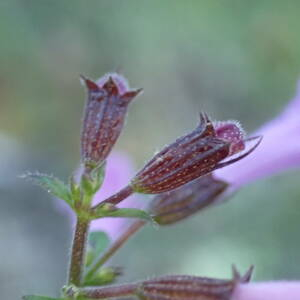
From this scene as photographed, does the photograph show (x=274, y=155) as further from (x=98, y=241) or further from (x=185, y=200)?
(x=98, y=241)

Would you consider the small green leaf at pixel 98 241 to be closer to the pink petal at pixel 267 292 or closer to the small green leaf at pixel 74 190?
the small green leaf at pixel 74 190

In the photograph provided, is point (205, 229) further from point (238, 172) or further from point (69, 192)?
point (69, 192)

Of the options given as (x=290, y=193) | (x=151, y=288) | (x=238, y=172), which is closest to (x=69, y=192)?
(x=151, y=288)

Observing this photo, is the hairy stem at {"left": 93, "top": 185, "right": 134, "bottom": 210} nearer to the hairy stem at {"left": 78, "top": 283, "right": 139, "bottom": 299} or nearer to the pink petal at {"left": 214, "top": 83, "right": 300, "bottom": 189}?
the hairy stem at {"left": 78, "top": 283, "right": 139, "bottom": 299}

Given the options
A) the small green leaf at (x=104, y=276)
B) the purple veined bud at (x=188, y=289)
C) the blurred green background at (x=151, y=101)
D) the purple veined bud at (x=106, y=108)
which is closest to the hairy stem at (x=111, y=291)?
the purple veined bud at (x=188, y=289)

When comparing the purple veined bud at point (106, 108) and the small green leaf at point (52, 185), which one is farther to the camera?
the purple veined bud at point (106, 108)

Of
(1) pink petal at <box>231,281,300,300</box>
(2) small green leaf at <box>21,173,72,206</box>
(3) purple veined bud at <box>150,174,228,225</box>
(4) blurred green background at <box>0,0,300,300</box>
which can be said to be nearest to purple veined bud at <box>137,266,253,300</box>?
(1) pink petal at <box>231,281,300,300</box>
